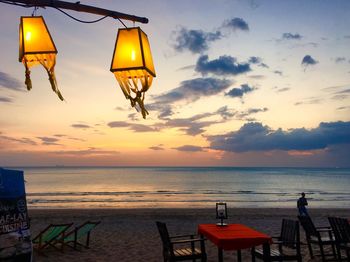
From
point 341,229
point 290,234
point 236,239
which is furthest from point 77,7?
point 341,229

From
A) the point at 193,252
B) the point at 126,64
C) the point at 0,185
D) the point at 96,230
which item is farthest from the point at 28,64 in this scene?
the point at 96,230

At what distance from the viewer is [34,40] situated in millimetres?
2879

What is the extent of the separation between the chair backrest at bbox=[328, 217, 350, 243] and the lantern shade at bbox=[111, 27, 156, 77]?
5.75m

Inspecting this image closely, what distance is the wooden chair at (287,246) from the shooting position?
20.8 ft

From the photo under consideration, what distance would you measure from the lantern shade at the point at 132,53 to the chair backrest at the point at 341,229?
5.75 m

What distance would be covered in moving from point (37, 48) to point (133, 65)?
759 millimetres

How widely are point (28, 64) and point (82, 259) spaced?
22.5 ft

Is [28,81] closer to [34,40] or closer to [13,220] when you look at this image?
[34,40]

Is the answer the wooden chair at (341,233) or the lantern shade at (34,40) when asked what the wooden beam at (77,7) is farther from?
the wooden chair at (341,233)

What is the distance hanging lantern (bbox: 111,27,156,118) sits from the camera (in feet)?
9.16

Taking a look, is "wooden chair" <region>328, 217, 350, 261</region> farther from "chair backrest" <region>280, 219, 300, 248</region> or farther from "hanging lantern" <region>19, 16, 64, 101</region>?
"hanging lantern" <region>19, 16, 64, 101</region>

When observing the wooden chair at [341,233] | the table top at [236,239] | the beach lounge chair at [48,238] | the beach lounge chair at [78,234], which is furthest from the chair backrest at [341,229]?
the beach lounge chair at [48,238]

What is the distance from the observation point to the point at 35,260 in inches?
334

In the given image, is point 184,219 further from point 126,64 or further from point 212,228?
point 126,64
